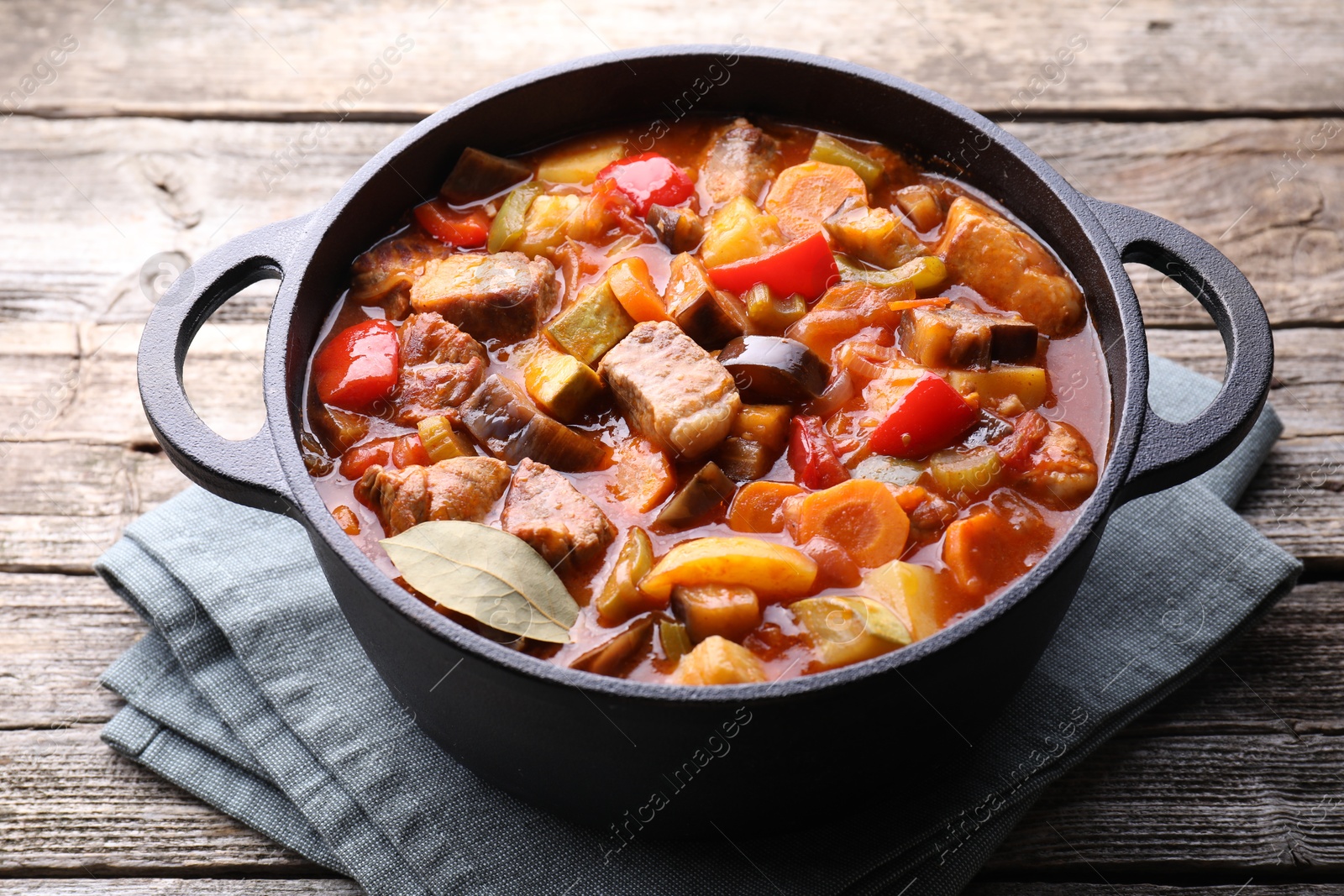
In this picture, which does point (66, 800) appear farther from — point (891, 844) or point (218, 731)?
point (891, 844)

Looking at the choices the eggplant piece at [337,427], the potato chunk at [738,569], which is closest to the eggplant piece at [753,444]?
the potato chunk at [738,569]

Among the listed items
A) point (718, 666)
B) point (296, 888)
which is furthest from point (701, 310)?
point (296, 888)

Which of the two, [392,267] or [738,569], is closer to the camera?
[738,569]

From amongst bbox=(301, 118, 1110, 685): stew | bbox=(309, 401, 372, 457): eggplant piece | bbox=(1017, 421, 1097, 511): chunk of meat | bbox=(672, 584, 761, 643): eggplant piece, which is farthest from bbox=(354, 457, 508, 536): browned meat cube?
bbox=(1017, 421, 1097, 511): chunk of meat

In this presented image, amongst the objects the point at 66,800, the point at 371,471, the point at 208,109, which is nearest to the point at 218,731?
the point at 66,800

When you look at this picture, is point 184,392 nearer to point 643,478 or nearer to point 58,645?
point 643,478

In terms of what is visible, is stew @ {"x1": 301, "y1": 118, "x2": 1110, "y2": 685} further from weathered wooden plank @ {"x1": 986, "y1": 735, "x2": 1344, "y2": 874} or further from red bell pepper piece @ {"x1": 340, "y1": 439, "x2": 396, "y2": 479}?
weathered wooden plank @ {"x1": 986, "y1": 735, "x2": 1344, "y2": 874}
